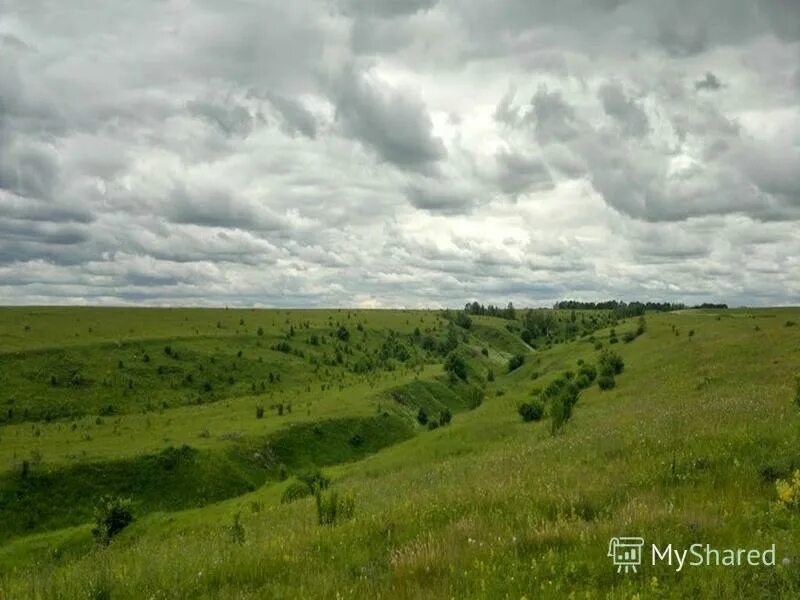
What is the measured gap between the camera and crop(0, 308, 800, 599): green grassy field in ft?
24.1

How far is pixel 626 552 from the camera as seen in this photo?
6.94 meters

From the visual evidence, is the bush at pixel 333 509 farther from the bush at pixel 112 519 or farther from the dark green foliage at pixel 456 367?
the dark green foliage at pixel 456 367

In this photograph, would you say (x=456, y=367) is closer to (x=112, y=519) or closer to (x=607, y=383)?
(x=607, y=383)

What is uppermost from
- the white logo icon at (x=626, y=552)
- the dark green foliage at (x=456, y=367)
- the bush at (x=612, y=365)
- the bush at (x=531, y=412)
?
the white logo icon at (x=626, y=552)

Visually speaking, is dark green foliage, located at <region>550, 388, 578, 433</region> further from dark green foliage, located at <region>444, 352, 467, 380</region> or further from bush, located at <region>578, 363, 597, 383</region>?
dark green foliage, located at <region>444, 352, 467, 380</region>

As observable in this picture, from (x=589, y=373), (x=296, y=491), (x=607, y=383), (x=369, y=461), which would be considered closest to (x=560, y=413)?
(x=296, y=491)

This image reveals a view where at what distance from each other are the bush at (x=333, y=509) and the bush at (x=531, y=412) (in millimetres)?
39085

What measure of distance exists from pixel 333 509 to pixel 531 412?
133ft

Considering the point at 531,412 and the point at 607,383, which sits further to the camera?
the point at 607,383

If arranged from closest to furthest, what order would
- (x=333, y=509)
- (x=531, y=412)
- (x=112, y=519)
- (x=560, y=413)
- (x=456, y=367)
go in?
(x=333, y=509) < (x=560, y=413) < (x=112, y=519) < (x=531, y=412) < (x=456, y=367)

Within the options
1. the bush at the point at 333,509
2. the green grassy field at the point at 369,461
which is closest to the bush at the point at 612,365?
the green grassy field at the point at 369,461

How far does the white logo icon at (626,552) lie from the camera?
21.8ft

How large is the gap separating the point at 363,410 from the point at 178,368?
3611cm

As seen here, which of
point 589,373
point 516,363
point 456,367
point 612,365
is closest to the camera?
point 612,365
